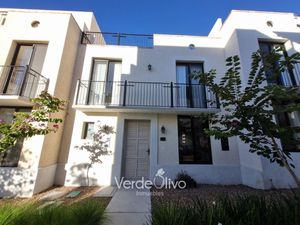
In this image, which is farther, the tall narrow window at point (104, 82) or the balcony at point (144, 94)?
the tall narrow window at point (104, 82)

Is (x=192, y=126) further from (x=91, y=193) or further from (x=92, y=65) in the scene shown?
(x=92, y=65)

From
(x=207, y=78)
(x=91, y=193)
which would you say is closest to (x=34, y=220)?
(x=91, y=193)

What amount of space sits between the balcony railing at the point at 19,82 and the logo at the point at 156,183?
189 inches

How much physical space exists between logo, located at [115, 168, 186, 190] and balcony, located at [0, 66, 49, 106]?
4.76 m

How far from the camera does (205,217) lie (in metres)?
2.12

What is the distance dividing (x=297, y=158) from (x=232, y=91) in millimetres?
5327

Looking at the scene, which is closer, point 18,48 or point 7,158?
point 7,158

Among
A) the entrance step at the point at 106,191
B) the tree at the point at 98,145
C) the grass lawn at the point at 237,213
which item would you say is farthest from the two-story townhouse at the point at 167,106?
the grass lawn at the point at 237,213

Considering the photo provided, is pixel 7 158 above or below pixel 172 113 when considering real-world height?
below

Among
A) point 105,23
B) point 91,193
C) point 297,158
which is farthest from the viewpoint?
point 105,23

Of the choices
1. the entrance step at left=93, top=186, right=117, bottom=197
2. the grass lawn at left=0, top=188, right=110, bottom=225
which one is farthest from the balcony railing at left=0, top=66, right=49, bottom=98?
the grass lawn at left=0, top=188, right=110, bottom=225

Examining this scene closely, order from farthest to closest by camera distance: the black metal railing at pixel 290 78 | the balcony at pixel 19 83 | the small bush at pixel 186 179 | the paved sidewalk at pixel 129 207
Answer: the black metal railing at pixel 290 78 < the small bush at pixel 186 179 < the balcony at pixel 19 83 < the paved sidewalk at pixel 129 207

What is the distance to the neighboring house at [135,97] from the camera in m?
5.96

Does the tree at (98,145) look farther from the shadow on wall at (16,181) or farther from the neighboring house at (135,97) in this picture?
the shadow on wall at (16,181)
